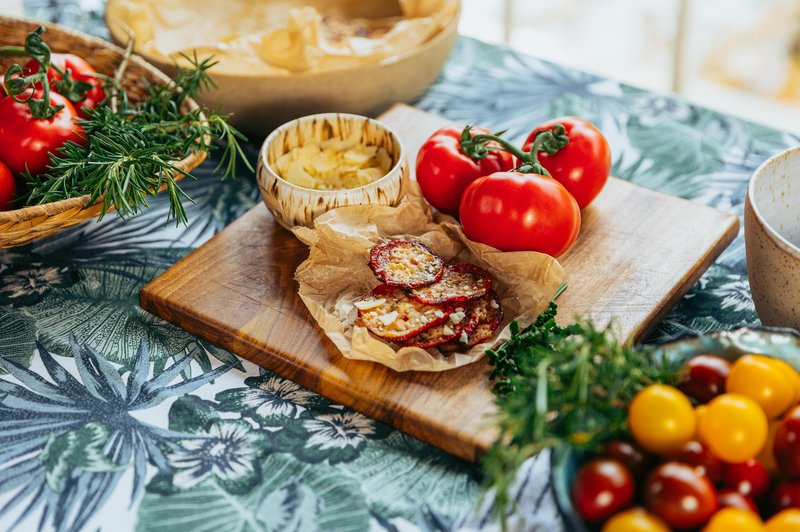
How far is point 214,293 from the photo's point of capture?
45.1 inches

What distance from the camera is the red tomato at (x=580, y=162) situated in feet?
4.05

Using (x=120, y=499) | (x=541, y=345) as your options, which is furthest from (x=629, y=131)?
(x=120, y=499)

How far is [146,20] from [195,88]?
1.14 feet

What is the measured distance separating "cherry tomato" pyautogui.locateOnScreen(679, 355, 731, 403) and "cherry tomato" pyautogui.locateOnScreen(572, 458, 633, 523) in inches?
5.7

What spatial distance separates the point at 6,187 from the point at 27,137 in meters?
0.08

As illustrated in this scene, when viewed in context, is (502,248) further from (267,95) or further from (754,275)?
(267,95)

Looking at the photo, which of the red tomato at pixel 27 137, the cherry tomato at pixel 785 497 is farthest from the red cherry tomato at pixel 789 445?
the red tomato at pixel 27 137

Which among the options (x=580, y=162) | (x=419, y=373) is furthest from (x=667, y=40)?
(x=419, y=373)

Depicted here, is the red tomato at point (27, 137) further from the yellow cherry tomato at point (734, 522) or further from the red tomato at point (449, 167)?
the yellow cherry tomato at point (734, 522)

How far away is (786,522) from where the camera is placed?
716 mm

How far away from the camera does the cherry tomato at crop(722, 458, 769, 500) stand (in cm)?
75

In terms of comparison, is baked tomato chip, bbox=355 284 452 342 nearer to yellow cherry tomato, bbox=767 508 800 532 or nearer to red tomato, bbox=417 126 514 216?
red tomato, bbox=417 126 514 216

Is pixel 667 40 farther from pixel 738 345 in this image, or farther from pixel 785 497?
pixel 785 497

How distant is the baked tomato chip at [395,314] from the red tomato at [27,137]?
50cm
